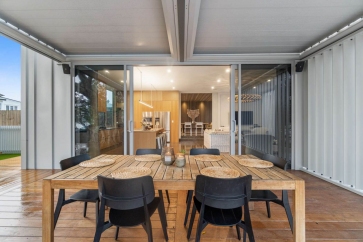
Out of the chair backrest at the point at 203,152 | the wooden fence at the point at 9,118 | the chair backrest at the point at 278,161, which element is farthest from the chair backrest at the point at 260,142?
the wooden fence at the point at 9,118

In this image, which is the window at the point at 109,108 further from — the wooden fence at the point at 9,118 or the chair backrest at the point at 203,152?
the wooden fence at the point at 9,118

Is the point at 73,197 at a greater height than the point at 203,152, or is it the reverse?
A: the point at 203,152

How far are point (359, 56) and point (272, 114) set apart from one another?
1.76m

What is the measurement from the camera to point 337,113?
3.06m

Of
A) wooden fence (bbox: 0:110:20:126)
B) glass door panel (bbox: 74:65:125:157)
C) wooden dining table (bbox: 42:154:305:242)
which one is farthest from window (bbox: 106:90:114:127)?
wooden fence (bbox: 0:110:20:126)

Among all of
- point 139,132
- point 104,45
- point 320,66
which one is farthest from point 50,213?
point 320,66

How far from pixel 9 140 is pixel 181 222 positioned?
7.77 metres

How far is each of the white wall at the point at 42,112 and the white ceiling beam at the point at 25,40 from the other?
688 mm

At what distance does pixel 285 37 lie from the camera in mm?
3025

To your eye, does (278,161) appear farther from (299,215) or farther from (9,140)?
(9,140)

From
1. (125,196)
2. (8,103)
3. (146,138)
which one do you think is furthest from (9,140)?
(125,196)

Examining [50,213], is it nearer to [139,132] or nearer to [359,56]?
[139,132]

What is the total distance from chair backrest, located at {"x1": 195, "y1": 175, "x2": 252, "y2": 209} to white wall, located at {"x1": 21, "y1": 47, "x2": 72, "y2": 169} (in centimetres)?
401

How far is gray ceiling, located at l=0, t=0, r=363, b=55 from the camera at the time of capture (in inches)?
85.2
